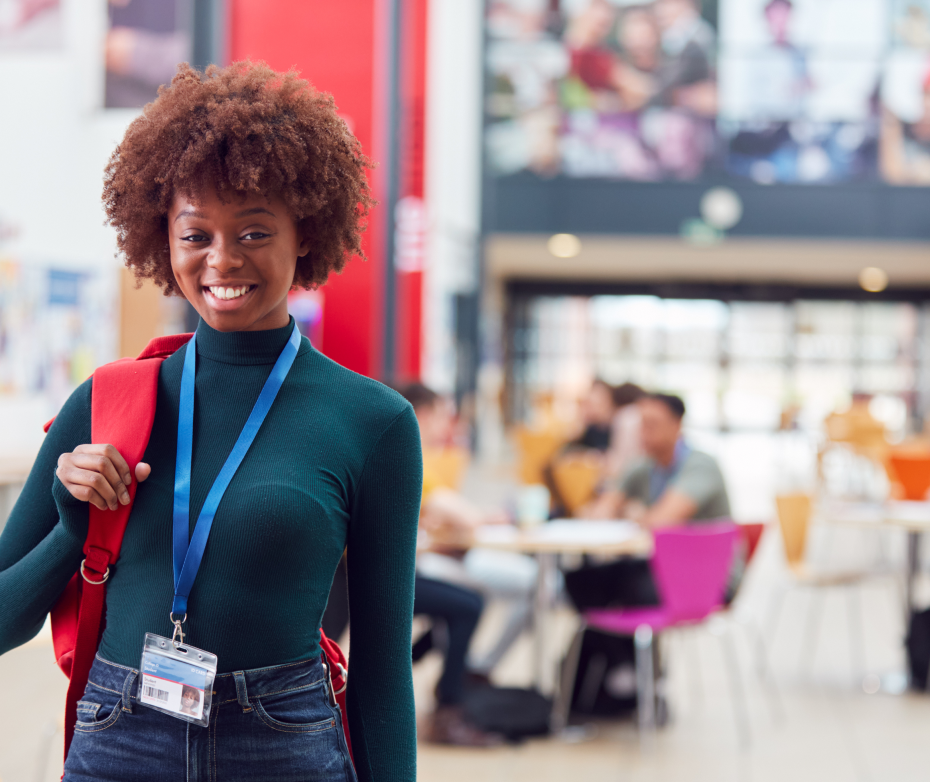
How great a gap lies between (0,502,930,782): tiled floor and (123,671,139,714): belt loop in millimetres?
1855

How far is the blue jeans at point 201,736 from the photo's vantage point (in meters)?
1.06

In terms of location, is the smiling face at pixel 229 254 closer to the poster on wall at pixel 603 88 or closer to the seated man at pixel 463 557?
the seated man at pixel 463 557

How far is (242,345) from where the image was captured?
45.2 inches

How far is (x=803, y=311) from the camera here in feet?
60.1

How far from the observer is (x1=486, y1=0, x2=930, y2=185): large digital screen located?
1443cm

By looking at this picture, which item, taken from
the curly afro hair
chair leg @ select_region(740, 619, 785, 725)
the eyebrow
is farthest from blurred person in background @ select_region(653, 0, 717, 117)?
the eyebrow

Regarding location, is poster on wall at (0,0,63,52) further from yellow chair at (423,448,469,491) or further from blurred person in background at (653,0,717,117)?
blurred person in background at (653,0,717,117)

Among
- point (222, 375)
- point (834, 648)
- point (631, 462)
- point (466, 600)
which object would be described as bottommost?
point (834, 648)

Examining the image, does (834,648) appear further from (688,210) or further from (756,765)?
(688,210)

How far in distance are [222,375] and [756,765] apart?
305 cm

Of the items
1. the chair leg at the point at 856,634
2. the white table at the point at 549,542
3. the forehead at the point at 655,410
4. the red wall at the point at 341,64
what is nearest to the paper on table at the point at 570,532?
the white table at the point at 549,542

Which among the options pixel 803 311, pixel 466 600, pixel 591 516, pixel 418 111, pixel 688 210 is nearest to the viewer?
pixel 466 600

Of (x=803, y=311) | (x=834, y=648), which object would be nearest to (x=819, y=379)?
(x=803, y=311)

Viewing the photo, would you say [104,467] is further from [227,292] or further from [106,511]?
[227,292]
